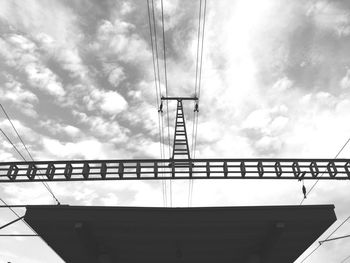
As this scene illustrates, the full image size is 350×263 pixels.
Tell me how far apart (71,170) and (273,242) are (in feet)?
36.3

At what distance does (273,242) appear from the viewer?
25.4 ft

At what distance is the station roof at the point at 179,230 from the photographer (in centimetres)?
718

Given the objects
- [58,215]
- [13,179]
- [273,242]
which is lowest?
[273,242]

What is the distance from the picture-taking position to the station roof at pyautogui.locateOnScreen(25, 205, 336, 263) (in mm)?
7180

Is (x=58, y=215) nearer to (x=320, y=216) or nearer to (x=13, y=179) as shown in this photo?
(x=320, y=216)

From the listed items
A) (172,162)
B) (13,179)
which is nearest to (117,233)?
(172,162)

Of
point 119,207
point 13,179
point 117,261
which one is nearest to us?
point 119,207

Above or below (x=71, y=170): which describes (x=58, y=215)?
below

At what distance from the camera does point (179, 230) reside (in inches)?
298

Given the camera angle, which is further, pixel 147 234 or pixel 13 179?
pixel 13 179

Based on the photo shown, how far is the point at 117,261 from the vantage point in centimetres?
926

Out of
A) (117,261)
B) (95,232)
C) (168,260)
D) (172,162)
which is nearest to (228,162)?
(172,162)

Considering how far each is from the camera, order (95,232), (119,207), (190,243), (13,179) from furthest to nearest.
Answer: (13,179), (190,243), (95,232), (119,207)

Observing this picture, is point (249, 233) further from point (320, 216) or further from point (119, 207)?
point (119, 207)
